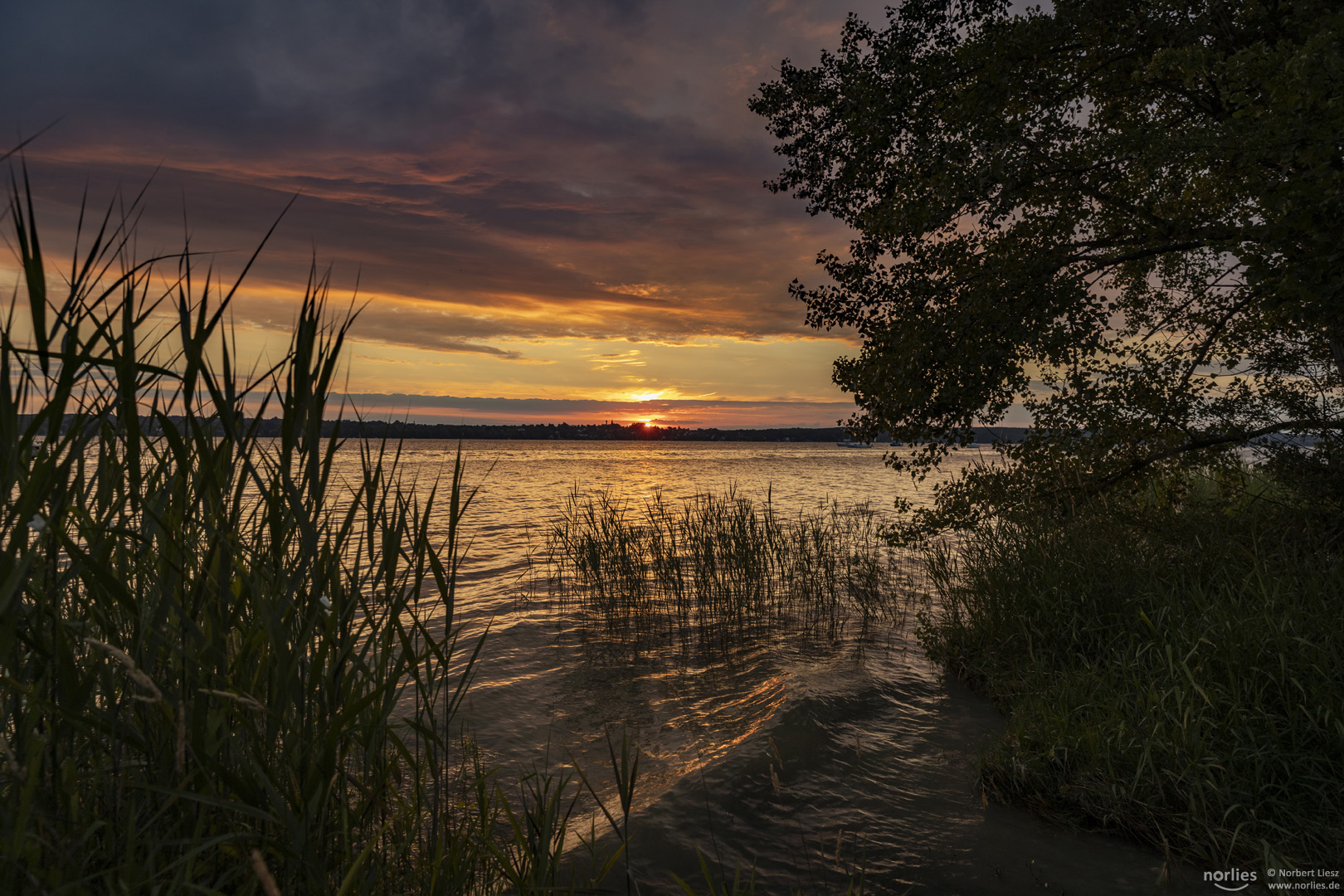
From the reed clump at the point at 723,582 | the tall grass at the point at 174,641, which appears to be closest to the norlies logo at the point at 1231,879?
the tall grass at the point at 174,641

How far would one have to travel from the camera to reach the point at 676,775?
184 inches

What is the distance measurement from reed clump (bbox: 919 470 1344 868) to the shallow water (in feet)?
0.96

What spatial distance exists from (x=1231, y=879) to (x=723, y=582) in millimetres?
6955

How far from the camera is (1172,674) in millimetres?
4141

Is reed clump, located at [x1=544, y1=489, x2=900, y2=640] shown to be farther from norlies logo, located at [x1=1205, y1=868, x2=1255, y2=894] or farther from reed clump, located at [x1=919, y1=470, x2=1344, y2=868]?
norlies logo, located at [x1=1205, y1=868, x2=1255, y2=894]

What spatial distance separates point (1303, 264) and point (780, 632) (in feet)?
20.7

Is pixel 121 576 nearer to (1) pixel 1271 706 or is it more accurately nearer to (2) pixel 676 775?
(2) pixel 676 775

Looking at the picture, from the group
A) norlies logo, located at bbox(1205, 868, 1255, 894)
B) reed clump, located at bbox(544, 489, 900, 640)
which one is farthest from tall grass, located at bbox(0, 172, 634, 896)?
reed clump, located at bbox(544, 489, 900, 640)

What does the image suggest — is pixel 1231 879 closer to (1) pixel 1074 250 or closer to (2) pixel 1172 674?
(2) pixel 1172 674

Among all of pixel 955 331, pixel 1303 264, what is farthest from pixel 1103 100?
pixel 1303 264

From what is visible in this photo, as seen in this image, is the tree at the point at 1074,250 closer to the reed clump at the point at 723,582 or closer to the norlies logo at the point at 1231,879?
the reed clump at the point at 723,582

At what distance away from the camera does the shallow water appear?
3498 mm

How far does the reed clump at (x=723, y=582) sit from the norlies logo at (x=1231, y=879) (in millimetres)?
5161

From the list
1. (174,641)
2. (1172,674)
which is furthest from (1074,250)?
(174,641)
